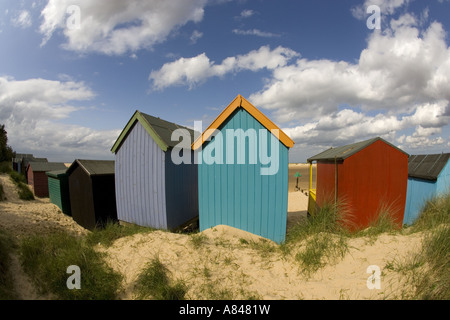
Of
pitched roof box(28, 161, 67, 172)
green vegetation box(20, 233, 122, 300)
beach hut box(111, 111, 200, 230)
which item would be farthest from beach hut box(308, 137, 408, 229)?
pitched roof box(28, 161, 67, 172)

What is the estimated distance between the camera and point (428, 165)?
8219 millimetres

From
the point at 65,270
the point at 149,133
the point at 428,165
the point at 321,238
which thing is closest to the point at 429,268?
the point at 321,238

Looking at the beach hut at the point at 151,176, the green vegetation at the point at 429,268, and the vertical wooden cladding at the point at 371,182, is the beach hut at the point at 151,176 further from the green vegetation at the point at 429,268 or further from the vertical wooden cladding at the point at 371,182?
the green vegetation at the point at 429,268

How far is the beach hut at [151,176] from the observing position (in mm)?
6966

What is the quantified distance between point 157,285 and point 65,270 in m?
2.08

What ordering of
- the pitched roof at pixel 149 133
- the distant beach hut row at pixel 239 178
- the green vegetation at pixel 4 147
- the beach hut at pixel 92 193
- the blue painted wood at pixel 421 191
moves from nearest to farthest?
the distant beach hut row at pixel 239 178, the pitched roof at pixel 149 133, the blue painted wood at pixel 421 191, the beach hut at pixel 92 193, the green vegetation at pixel 4 147

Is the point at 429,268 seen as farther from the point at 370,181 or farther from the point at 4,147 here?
the point at 4,147

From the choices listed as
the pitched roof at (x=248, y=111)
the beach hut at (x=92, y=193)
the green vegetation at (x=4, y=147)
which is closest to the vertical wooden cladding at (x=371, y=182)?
the pitched roof at (x=248, y=111)

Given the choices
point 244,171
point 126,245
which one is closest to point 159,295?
point 126,245

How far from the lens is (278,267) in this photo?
14.4ft

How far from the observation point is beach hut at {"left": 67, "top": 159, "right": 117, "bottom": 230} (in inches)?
322

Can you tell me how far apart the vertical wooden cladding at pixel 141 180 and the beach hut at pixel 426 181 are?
9.30m

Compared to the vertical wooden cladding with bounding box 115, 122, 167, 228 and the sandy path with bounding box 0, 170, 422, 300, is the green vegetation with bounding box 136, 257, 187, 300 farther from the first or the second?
the vertical wooden cladding with bounding box 115, 122, 167, 228
